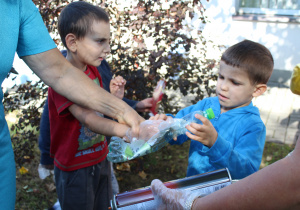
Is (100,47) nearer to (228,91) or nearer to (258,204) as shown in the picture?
(228,91)

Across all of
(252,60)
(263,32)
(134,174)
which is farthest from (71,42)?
(263,32)

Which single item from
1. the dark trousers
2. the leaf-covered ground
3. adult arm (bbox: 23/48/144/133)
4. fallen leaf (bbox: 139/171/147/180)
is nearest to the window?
the leaf-covered ground

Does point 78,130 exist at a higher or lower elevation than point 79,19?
lower

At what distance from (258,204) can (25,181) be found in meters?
3.55

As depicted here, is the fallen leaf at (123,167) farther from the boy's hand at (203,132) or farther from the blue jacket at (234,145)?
the boy's hand at (203,132)

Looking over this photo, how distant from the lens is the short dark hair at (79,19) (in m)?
2.37

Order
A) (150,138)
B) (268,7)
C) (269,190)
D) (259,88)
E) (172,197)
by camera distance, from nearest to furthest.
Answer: (269,190) → (172,197) → (150,138) → (259,88) → (268,7)

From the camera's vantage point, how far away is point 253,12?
774cm

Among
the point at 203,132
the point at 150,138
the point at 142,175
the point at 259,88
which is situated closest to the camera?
the point at 203,132

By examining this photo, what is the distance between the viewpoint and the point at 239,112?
7.00ft

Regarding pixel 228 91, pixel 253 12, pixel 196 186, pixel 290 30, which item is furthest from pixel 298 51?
pixel 196 186

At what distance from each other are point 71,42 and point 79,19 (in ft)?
0.55

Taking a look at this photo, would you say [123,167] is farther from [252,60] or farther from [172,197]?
[172,197]

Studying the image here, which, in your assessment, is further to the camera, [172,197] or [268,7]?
[268,7]
